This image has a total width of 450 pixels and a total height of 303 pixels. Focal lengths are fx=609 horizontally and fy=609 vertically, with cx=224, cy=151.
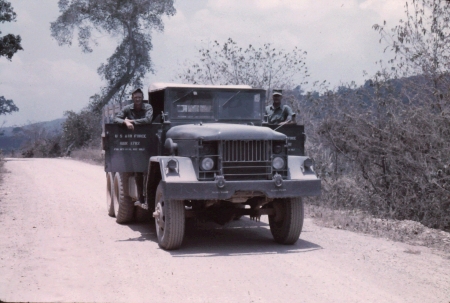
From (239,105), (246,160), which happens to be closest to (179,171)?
(246,160)

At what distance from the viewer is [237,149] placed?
26.0 feet

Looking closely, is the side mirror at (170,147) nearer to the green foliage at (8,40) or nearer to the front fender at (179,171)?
the front fender at (179,171)

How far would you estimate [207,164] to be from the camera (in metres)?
7.80

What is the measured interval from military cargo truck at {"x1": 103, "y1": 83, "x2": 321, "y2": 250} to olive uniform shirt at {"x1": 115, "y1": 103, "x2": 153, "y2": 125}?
0.15m

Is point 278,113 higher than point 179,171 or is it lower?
Answer: higher

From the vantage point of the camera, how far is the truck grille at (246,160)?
788cm

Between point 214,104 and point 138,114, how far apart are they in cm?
129

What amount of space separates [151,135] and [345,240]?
319 cm

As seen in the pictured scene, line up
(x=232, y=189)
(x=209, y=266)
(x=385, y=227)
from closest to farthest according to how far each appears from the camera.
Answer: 1. (x=209, y=266)
2. (x=232, y=189)
3. (x=385, y=227)

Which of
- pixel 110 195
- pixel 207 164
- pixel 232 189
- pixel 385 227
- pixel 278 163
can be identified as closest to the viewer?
pixel 232 189

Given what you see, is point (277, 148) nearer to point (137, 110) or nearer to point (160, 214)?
point (160, 214)

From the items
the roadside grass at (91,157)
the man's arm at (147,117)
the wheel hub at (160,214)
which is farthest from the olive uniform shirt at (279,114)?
the roadside grass at (91,157)

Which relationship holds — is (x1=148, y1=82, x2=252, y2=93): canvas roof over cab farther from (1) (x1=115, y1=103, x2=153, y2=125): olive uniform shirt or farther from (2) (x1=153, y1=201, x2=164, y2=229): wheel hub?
(2) (x1=153, y1=201, x2=164, y2=229): wheel hub

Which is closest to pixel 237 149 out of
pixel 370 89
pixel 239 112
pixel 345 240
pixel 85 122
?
pixel 239 112
